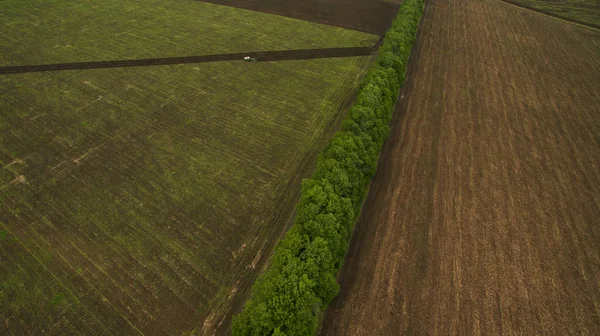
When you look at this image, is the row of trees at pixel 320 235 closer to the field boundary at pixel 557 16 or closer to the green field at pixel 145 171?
the green field at pixel 145 171

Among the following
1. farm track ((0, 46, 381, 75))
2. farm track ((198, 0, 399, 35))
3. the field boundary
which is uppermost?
the field boundary

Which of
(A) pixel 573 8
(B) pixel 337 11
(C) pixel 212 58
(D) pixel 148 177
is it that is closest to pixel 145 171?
(D) pixel 148 177

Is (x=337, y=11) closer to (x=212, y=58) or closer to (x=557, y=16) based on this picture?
(x=212, y=58)

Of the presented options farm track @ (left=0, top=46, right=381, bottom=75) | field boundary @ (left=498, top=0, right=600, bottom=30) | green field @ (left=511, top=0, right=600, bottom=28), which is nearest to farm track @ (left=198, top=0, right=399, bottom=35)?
farm track @ (left=0, top=46, right=381, bottom=75)

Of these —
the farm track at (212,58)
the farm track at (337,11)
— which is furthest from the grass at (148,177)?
the farm track at (337,11)

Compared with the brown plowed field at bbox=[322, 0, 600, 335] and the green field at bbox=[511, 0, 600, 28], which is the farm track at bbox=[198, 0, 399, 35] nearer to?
the brown plowed field at bbox=[322, 0, 600, 335]
